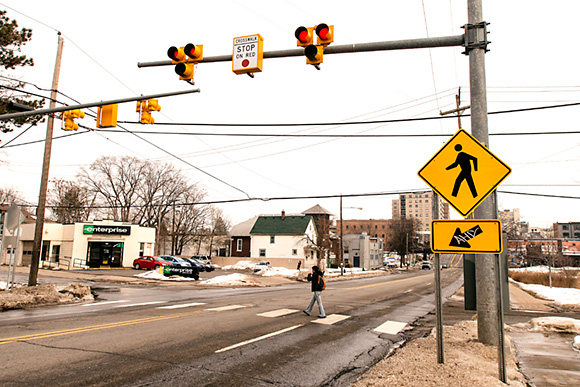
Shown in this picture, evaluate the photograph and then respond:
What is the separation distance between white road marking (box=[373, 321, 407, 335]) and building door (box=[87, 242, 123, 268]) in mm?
41869

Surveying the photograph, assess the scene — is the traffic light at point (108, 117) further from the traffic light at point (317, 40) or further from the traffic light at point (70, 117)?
the traffic light at point (317, 40)

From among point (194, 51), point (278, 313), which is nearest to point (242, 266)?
point (278, 313)

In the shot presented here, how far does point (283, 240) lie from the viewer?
6438cm

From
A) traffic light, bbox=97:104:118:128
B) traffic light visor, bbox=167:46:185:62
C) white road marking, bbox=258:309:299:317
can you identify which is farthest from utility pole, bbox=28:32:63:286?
traffic light visor, bbox=167:46:185:62

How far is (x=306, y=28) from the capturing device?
7.48 m

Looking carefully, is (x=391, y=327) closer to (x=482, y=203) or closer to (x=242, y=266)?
(x=482, y=203)

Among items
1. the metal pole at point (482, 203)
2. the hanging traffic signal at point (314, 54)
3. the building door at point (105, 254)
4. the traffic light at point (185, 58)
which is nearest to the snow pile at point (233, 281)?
the traffic light at point (185, 58)

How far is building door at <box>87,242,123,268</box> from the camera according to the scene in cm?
4528

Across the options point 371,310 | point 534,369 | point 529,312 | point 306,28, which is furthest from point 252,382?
point 529,312

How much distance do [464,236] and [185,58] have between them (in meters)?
6.63

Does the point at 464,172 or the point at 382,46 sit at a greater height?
the point at 382,46

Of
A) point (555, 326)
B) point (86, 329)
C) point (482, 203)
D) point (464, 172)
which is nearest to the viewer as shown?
point (464, 172)

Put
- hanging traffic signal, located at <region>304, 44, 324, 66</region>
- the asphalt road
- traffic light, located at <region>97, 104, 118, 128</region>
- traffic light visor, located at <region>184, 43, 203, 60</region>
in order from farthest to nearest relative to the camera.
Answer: traffic light, located at <region>97, 104, 118, 128</region> → traffic light visor, located at <region>184, 43, 203, 60</region> → hanging traffic signal, located at <region>304, 44, 324, 66</region> → the asphalt road

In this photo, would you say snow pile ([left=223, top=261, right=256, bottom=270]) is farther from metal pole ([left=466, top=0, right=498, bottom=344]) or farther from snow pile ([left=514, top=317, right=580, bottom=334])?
metal pole ([left=466, top=0, right=498, bottom=344])
